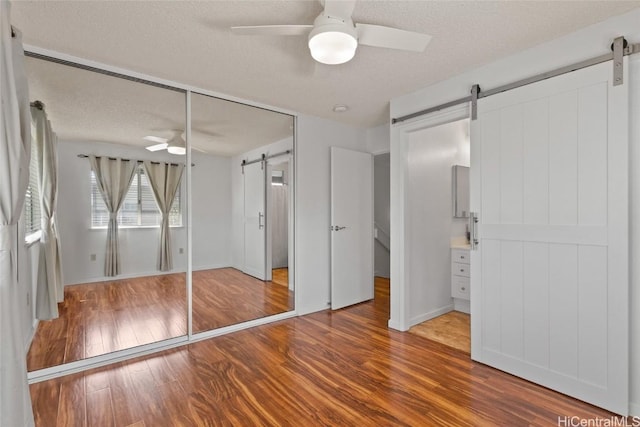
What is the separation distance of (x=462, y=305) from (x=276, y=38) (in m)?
3.58

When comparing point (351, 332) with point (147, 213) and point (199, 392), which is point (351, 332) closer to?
point (199, 392)

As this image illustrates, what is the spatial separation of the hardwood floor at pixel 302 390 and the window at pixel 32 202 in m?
1.23

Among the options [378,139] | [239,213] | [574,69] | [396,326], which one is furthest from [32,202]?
[574,69]

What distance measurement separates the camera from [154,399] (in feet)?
6.52

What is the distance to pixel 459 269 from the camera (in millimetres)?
3697

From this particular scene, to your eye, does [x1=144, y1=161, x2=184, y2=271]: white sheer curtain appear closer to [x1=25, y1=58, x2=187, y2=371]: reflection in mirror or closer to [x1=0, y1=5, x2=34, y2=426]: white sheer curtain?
[x1=25, y1=58, x2=187, y2=371]: reflection in mirror

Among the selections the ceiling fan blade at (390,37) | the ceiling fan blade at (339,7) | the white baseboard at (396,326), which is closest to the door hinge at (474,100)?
the ceiling fan blade at (390,37)

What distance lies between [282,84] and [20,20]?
1.81m

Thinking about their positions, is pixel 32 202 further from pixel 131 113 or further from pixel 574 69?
pixel 574 69

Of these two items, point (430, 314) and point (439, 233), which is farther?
point (439, 233)

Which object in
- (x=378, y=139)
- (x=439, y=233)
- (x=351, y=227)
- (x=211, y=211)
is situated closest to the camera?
(x=211, y=211)

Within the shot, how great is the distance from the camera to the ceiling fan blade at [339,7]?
1.51m

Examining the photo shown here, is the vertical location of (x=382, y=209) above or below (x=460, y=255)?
above

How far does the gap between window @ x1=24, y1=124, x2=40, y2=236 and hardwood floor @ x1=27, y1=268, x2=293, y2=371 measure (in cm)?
62
